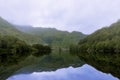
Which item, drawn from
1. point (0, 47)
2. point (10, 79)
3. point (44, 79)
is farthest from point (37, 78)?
point (0, 47)

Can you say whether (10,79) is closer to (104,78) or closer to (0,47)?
(104,78)

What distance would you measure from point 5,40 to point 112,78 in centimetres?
14464

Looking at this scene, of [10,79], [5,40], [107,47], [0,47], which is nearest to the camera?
[10,79]

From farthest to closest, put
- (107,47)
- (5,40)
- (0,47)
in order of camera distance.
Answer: (107,47)
(5,40)
(0,47)

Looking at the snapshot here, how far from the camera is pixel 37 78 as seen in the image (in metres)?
43.2

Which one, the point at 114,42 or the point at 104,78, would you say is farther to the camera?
the point at 114,42

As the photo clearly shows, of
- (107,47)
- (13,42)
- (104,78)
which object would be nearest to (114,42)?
(107,47)

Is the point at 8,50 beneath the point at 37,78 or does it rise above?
above

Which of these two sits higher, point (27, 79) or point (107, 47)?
point (107, 47)

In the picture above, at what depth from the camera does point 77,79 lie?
41.7 metres

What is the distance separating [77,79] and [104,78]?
4.56 metres

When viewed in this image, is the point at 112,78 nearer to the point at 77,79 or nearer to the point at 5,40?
the point at 77,79

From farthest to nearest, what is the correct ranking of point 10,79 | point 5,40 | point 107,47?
point 107,47
point 5,40
point 10,79

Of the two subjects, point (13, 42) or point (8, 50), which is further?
point (13, 42)
